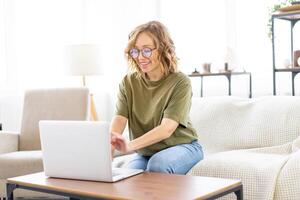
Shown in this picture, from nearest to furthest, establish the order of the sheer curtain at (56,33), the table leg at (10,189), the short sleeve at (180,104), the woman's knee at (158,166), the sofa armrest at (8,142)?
the table leg at (10,189) → the woman's knee at (158,166) → the short sleeve at (180,104) → the sofa armrest at (8,142) → the sheer curtain at (56,33)

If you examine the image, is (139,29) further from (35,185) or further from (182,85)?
(35,185)

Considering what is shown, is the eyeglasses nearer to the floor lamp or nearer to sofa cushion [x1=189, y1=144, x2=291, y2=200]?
sofa cushion [x1=189, y1=144, x2=291, y2=200]

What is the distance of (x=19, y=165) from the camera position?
3102mm

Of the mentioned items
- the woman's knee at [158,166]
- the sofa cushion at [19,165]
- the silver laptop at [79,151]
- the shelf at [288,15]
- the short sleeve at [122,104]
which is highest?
the shelf at [288,15]

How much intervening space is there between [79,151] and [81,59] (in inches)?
95.5

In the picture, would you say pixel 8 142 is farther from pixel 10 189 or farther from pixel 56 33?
pixel 56 33

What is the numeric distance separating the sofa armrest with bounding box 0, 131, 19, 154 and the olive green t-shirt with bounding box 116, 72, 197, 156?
1.34 metres

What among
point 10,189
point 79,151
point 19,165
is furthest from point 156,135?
point 19,165

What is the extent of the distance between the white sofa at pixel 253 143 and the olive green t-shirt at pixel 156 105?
0.89ft

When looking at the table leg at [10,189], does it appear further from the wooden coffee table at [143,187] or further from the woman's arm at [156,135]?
the woman's arm at [156,135]

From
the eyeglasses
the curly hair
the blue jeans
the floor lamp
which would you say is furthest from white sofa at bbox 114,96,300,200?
the floor lamp

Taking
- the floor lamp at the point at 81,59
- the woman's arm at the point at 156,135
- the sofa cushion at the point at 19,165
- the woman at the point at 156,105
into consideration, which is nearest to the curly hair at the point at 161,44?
the woman at the point at 156,105

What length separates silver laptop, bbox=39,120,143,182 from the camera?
6.06 ft

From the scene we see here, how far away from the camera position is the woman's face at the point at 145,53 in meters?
2.33
